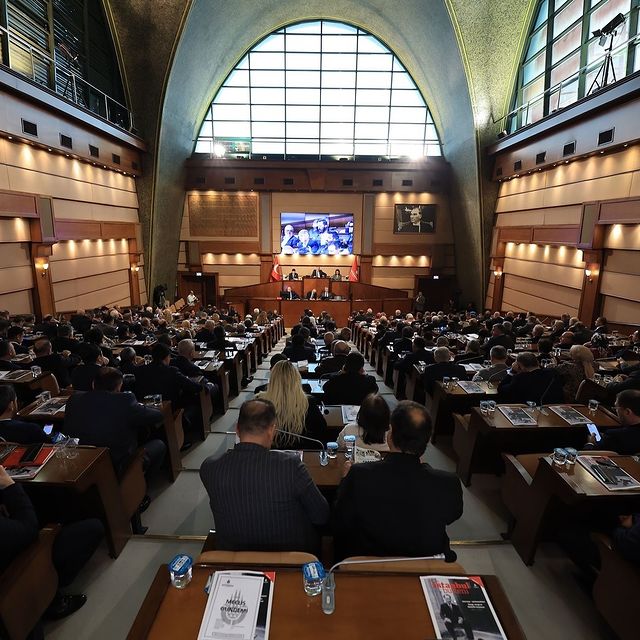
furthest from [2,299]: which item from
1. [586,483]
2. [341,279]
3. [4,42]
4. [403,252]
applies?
[403,252]

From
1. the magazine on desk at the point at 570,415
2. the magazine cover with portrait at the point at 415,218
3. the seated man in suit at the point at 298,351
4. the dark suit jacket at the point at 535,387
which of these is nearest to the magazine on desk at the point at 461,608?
the magazine on desk at the point at 570,415

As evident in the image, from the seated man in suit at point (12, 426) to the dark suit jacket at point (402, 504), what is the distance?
8.02 ft

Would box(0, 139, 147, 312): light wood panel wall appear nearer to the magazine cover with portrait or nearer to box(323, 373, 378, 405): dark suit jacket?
box(323, 373, 378, 405): dark suit jacket

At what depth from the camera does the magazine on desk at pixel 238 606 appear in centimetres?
149

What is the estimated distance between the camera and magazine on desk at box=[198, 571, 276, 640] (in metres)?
1.49

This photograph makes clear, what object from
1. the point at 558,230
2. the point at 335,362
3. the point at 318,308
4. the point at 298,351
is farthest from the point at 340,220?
the point at 335,362

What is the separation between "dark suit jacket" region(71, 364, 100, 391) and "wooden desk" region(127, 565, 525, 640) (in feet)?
11.3

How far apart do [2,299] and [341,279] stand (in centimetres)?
1187

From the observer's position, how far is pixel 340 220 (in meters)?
18.3

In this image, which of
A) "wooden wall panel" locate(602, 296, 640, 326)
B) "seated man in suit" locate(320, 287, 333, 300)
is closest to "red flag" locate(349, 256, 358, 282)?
"seated man in suit" locate(320, 287, 333, 300)

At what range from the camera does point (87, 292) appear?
1207 cm

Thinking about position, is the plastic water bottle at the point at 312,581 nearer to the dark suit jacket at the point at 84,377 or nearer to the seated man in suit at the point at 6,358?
the dark suit jacket at the point at 84,377

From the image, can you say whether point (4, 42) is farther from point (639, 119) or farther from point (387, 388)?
point (639, 119)

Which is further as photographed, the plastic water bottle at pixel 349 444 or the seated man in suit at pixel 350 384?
the seated man in suit at pixel 350 384
